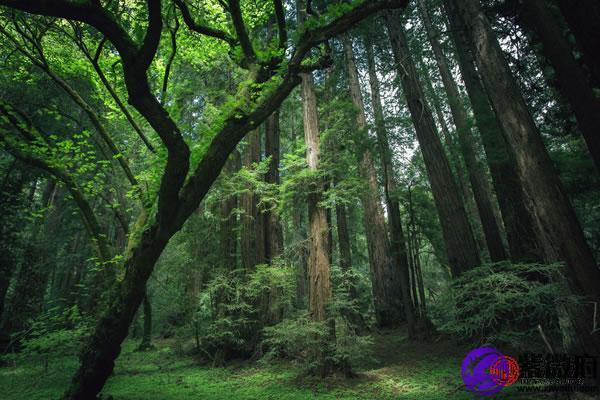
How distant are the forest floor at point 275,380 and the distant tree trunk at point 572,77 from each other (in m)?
3.43

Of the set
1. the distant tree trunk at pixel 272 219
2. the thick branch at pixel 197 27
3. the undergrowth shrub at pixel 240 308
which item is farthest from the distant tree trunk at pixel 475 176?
the distant tree trunk at pixel 272 219

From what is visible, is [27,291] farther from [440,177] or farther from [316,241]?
[440,177]

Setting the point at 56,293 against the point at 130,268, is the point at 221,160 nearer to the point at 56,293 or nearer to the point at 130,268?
the point at 130,268

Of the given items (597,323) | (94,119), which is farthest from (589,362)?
(94,119)

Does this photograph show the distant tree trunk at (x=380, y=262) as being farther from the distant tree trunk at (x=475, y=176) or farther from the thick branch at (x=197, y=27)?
the thick branch at (x=197, y=27)

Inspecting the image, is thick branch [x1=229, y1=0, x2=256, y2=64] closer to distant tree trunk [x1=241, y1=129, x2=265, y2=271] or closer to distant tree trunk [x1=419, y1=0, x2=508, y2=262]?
distant tree trunk [x1=241, y1=129, x2=265, y2=271]

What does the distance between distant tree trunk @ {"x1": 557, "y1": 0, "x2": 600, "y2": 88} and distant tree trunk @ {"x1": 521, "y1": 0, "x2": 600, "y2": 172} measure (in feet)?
0.09

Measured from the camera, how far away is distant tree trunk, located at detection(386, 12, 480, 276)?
21.8ft

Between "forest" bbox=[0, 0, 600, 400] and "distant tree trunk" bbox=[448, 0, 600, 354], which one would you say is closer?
"distant tree trunk" bbox=[448, 0, 600, 354]

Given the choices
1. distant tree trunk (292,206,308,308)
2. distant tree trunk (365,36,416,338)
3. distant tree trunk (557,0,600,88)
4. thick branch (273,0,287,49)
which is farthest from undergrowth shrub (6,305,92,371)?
distant tree trunk (557,0,600,88)

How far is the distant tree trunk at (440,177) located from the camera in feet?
21.8

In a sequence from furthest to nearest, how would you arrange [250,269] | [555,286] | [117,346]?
[250,269] < [117,346] < [555,286]

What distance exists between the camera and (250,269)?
8234 mm

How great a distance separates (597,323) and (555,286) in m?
0.72
